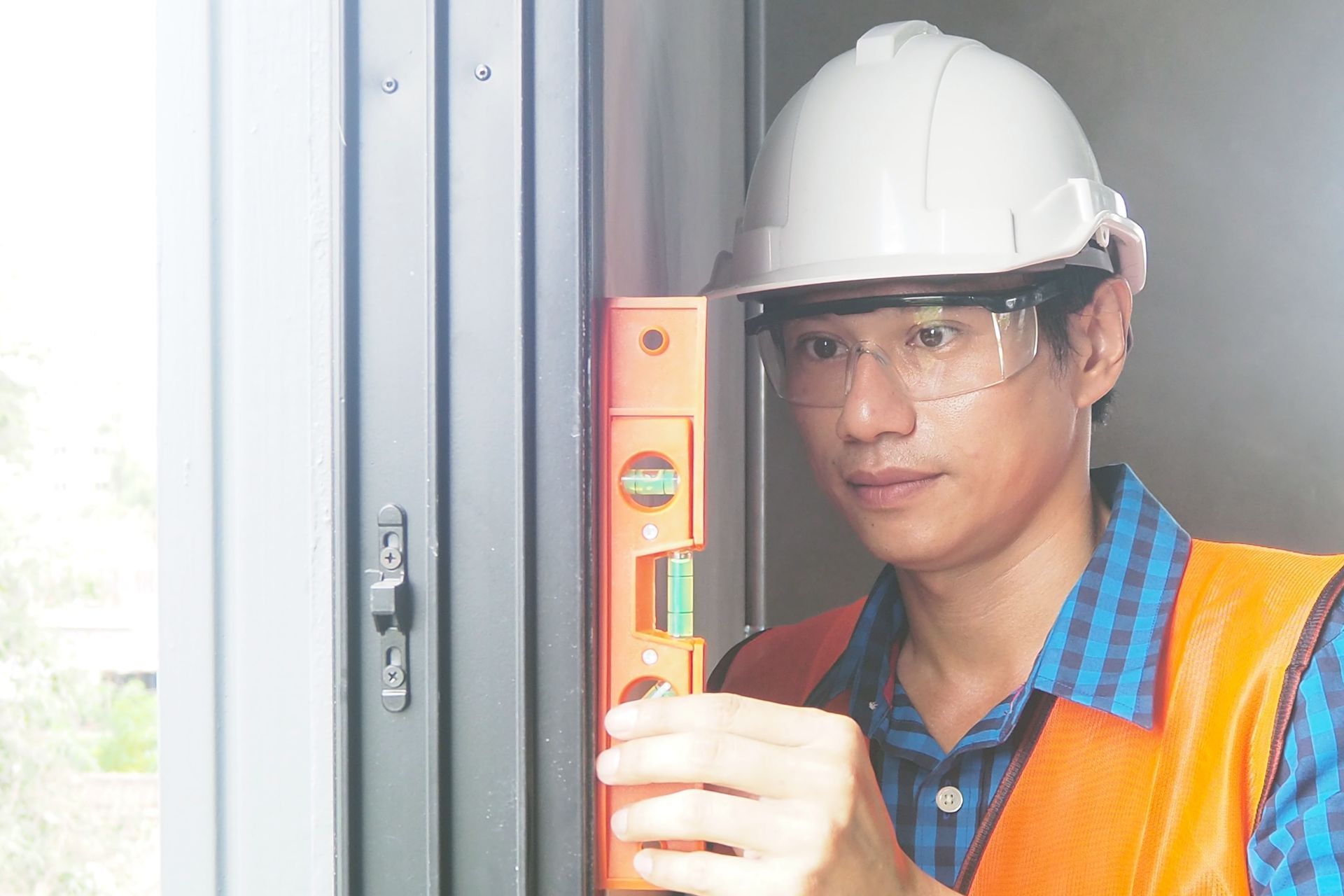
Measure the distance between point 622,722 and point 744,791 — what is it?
4.1 inches

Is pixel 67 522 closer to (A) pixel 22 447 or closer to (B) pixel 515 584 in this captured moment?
Answer: (A) pixel 22 447

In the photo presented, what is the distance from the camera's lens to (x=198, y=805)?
31.1 inches

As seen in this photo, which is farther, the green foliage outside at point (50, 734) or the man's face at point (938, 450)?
the green foliage outside at point (50, 734)

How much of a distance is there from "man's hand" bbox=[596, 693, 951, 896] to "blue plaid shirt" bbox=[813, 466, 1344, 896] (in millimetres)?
472

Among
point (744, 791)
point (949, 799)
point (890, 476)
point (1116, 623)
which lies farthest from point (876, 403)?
point (744, 791)

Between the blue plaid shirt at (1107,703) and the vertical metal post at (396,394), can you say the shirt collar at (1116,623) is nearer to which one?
the blue plaid shirt at (1107,703)

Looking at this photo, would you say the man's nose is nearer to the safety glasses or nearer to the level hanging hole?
the safety glasses

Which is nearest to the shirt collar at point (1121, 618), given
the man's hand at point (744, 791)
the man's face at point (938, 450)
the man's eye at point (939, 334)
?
the man's face at point (938, 450)

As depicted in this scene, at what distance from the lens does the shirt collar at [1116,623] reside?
1124mm

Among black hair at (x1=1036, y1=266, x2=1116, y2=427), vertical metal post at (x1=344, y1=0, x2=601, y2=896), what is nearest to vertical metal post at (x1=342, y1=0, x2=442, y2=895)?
vertical metal post at (x1=344, y1=0, x2=601, y2=896)

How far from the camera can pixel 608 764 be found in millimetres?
767

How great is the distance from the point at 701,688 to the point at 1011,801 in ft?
1.74

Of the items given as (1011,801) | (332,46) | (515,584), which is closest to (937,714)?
Answer: (1011,801)

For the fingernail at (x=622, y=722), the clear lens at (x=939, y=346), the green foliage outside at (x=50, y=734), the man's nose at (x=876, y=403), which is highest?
the clear lens at (x=939, y=346)
